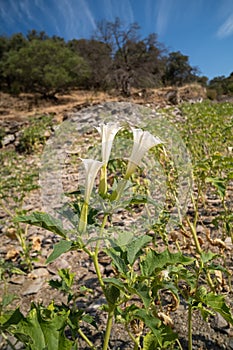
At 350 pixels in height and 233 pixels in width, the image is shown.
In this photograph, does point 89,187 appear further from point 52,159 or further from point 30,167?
point 30,167

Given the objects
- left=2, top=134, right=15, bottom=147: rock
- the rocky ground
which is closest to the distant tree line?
left=2, top=134, right=15, bottom=147: rock

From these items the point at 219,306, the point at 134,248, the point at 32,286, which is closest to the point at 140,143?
the point at 134,248

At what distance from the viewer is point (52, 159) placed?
38.8 inches

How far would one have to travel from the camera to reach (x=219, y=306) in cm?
86

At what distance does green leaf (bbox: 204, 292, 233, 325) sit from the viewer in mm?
845

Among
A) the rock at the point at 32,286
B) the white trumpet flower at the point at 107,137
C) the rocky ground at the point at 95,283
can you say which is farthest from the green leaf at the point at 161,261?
the rock at the point at 32,286

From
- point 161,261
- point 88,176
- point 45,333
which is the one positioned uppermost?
point 88,176

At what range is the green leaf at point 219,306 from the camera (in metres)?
0.84

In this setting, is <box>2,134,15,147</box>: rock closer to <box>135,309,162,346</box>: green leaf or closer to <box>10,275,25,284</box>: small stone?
<box>10,275,25,284</box>: small stone

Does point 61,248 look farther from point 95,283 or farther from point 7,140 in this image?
point 7,140

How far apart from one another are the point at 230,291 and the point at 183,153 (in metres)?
0.86

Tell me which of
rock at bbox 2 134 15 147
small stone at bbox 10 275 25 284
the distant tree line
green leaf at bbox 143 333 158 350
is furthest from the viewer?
the distant tree line

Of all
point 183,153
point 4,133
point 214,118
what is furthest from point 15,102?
point 183,153

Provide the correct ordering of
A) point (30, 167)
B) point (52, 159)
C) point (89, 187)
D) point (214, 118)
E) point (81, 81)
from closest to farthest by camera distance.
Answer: point (89, 187)
point (52, 159)
point (214, 118)
point (30, 167)
point (81, 81)
